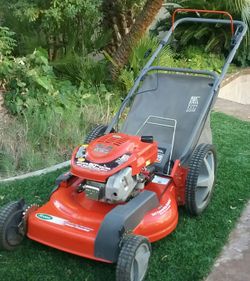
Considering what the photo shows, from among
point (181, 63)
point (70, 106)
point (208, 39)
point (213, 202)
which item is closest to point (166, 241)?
point (213, 202)

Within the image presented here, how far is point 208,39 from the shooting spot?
922cm

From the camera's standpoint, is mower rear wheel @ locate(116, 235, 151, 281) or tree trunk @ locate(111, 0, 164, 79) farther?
tree trunk @ locate(111, 0, 164, 79)

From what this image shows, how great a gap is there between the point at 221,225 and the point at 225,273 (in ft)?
1.93

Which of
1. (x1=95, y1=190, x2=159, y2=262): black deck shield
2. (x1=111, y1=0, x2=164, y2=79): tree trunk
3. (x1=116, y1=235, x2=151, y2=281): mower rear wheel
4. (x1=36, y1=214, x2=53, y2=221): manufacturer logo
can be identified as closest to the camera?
(x1=116, y1=235, x2=151, y2=281): mower rear wheel

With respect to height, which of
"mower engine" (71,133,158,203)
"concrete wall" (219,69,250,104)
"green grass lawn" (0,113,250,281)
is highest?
"mower engine" (71,133,158,203)

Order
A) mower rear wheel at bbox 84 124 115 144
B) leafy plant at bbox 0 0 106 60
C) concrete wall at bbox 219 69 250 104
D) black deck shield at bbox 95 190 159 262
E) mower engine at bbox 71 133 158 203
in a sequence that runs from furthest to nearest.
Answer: concrete wall at bbox 219 69 250 104 < leafy plant at bbox 0 0 106 60 < mower rear wheel at bbox 84 124 115 144 < mower engine at bbox 71 133 158 203 < black deck shield at bbox 95 190 159 262

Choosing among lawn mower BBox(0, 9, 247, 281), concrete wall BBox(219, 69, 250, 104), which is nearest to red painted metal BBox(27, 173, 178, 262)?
lawn mower BBox(0, 9, 247, 281)

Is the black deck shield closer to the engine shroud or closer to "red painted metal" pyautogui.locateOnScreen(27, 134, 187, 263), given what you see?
"red painted metal" pyautogui.locateOnScreen(27, 134, 187, 263)

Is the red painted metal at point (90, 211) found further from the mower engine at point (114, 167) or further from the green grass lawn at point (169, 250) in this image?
the green grass lawn at point (169, 250)

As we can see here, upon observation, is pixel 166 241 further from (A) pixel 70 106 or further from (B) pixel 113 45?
(B) pixel 113 45

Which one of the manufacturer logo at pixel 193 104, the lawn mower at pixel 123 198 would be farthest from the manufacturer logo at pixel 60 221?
the manufacturer logo at pixel 193 104

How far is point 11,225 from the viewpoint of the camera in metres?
3.02

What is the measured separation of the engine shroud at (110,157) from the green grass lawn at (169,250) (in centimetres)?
55

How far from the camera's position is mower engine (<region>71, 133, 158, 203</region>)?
288cm
